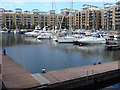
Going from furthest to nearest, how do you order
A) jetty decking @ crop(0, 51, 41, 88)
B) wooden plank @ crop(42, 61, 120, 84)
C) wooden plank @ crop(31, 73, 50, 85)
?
1. wooden plank @ crop(42, 61, 120, 84)
2. wooden plank @ crop(31, 73, 50, 85)
3. jetty decking @ crop(0, 51, 41, 88)

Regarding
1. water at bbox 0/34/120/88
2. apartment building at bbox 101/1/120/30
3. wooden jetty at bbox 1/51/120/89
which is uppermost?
apartment building at bbox 101/1/120/30

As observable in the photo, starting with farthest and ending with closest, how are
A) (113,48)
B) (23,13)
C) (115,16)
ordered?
(23,13), (115,16), (113,48)

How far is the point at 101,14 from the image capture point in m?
64.1

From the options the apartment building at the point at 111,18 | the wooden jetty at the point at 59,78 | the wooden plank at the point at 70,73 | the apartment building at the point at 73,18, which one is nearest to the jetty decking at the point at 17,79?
the wooden jetty at the point at 59,78

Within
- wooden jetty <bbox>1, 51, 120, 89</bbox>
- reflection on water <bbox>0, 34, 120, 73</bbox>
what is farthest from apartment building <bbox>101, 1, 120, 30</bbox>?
wooden jetty <bbox>1, 51, 120, 89</bbox>

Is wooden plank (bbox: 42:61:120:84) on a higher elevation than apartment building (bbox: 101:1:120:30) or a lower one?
lower

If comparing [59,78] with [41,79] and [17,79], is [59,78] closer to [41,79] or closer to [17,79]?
[41,79]

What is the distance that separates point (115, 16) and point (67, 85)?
175 feet

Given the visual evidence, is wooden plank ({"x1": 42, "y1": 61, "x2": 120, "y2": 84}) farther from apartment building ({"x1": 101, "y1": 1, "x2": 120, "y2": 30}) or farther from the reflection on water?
apartment building ({"x1": 101, "y1": 1, "x2": 120, "y2": 30})

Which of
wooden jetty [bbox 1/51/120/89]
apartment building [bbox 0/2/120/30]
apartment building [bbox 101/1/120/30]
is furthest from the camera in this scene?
apartment building [bbox 0/2/120/30]

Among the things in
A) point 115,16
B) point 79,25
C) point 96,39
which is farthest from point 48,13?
point 96,39

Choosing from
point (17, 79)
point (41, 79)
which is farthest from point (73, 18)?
point (17, 79)

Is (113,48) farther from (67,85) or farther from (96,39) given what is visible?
(67,85)

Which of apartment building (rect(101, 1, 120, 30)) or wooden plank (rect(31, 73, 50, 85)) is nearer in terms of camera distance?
wooden plank (rect(31, 73, 50, 85))
